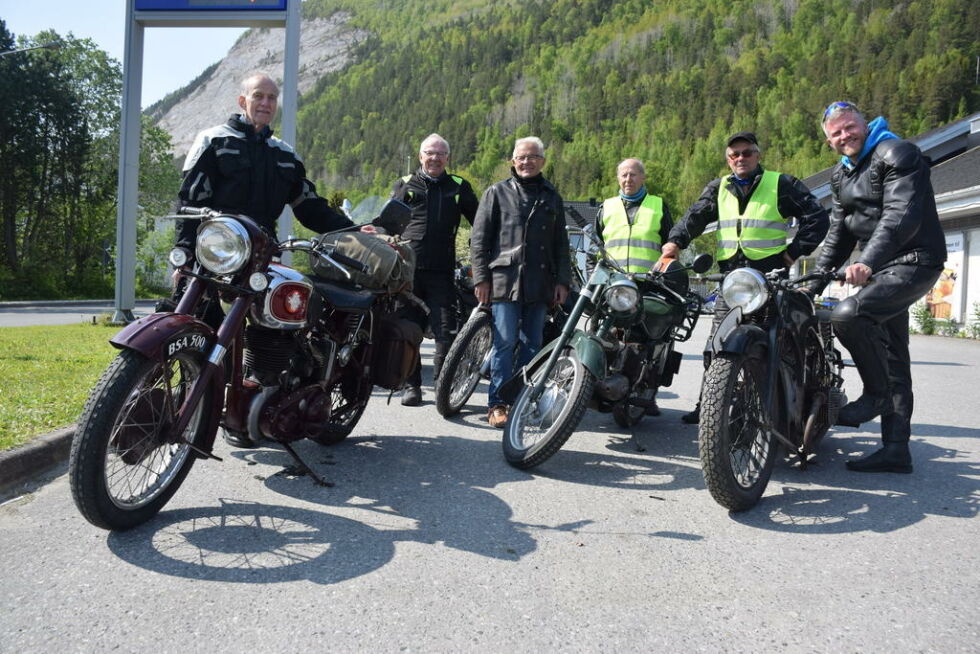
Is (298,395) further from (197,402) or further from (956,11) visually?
(956,11)

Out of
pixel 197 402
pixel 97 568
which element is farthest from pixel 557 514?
pixel 97 568

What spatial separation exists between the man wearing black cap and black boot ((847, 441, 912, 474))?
3.62 feet

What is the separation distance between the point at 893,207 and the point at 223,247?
10.8 ft

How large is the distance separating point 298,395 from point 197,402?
552 millimetres

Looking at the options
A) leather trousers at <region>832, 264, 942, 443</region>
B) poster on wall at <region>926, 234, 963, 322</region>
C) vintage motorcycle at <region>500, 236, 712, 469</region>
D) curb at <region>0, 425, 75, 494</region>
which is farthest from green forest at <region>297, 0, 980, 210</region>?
curb at <region>0, 425, 75, 494</region>

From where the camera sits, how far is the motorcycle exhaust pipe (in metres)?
4.13

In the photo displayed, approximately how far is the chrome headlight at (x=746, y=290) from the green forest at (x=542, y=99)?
22.2 metres

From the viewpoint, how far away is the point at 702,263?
13.5 feet

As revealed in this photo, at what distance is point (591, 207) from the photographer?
63656 mm

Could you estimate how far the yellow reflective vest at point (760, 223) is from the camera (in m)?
4.95

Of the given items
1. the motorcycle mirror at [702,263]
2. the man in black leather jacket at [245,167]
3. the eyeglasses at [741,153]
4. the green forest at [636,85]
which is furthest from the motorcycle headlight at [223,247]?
the green forest at [636,85]

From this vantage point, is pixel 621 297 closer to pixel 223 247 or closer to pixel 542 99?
pixel 223 247

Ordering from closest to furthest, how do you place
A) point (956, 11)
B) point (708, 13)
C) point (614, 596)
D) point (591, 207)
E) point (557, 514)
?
point (614, 596)
point (557, 514)
point (591, 207)
point (956, 11)
point (708, 13)

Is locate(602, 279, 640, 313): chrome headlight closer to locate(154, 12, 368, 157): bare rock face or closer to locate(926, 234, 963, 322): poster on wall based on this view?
locate(926, 234, 963, 322): poster on wall
